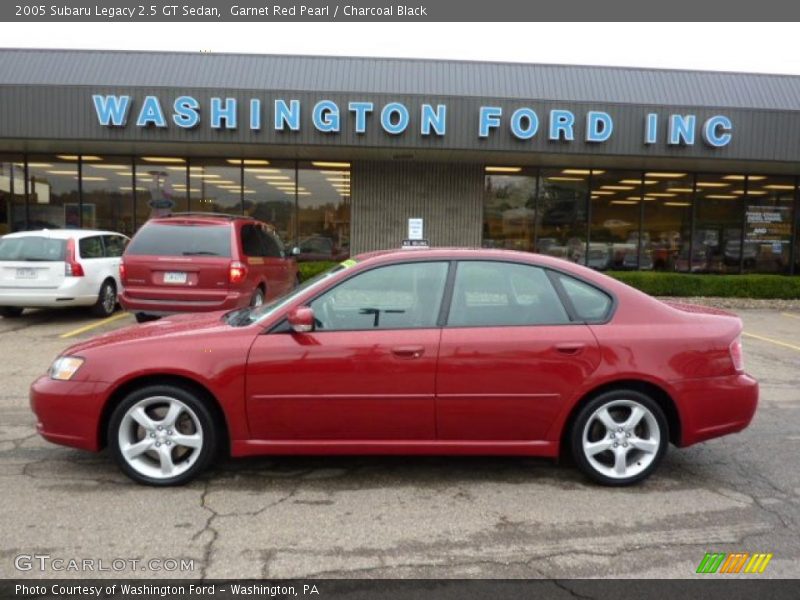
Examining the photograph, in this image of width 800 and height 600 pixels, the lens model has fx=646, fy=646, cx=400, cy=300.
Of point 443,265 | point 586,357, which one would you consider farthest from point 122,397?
point 586,357

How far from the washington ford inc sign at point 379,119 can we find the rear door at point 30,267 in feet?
14.7

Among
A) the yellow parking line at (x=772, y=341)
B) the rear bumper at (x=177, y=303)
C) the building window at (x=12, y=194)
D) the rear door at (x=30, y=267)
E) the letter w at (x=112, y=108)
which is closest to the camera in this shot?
the rear bumper at (x=177, y=303)

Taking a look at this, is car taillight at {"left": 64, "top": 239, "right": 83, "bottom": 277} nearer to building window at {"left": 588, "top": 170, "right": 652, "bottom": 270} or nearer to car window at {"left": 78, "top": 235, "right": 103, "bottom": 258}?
car window at {"left": 78, "top": 235, "right": 103, "bottom": 258}

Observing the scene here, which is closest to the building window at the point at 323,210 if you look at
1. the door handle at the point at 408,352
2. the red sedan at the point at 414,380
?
the red sedan at the point at 414,380

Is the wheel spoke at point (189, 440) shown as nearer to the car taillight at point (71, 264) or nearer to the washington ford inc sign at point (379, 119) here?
the car taillight at point (71, 264)

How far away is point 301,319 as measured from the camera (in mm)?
3867

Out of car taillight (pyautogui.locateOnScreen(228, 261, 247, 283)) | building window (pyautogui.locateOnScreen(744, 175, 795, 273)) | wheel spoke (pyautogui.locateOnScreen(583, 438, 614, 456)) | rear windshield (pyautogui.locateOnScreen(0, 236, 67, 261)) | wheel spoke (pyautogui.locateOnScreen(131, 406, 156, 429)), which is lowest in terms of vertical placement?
wheel spoke (pyautogui.locateOnScreen(583, 438, 614, 456))

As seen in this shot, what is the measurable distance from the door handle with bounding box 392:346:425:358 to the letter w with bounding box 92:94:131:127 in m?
11.8

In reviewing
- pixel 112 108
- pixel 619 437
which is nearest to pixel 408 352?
pixel 619 437

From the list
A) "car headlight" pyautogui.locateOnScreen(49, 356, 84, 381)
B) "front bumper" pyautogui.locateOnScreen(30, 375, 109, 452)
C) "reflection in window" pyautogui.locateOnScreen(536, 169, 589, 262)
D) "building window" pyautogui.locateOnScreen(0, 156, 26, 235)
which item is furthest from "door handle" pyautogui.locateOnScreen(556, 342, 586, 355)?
"building window" pyautogui.locateOnScreen(0, 156, 26, 235)

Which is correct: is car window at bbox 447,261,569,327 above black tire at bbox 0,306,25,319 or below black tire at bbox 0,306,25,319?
above

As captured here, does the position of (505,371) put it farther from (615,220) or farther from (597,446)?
(615,220)

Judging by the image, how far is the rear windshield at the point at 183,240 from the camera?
8.55 m

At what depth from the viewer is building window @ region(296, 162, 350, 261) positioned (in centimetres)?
1678
